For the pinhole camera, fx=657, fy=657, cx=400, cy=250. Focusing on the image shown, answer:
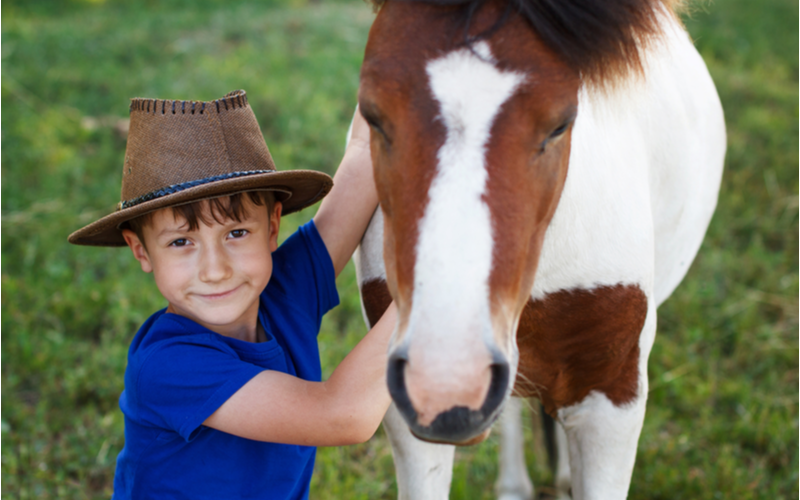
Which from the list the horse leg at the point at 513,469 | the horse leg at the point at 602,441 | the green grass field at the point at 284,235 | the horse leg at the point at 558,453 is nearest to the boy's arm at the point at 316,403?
the horse leg at the point at 602,441

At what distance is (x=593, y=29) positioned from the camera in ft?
3.41

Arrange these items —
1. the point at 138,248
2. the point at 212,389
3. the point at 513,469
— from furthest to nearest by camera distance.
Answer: the point at 513,469
the point at 138,248
the point at 212,389

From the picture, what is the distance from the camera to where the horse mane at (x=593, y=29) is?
1.00 m

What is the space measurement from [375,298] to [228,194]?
0.40 meters

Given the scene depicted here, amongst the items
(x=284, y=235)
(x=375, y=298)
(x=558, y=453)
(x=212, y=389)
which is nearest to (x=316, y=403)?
(x=212, y=389)

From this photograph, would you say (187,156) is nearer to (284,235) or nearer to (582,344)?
(582,344)

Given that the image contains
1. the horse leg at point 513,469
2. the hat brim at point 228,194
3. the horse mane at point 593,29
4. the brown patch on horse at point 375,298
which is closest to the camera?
the horse mane at point 593,29

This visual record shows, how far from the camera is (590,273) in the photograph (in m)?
1.30

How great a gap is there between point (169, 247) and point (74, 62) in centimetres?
485

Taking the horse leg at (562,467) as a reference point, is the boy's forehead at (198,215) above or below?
above

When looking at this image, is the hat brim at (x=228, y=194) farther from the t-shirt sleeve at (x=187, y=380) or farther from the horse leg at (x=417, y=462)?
the horse leg at (x=417, y=462)

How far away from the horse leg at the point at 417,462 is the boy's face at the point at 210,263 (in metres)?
0.46

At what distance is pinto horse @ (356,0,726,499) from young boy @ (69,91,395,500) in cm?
21

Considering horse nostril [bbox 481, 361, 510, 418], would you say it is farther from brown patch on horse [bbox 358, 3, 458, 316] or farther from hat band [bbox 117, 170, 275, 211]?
hat band [bbox 117, 170, 275, 211]
